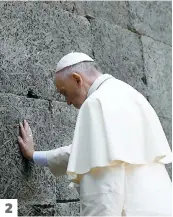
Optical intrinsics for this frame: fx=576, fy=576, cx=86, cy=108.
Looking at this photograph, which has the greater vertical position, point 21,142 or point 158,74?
point 158,74

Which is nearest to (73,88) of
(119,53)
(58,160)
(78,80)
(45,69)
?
(78,80)

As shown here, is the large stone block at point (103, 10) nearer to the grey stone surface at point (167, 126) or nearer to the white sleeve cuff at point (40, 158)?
the grey stone surface at point (167, 126)

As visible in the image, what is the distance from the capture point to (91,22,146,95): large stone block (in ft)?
14.0

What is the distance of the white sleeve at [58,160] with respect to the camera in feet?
10.6

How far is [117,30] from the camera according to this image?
14.8ft

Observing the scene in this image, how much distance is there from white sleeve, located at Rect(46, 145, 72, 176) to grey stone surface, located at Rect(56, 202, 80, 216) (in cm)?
45

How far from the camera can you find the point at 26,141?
3412 mm

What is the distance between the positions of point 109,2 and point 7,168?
5.94ft

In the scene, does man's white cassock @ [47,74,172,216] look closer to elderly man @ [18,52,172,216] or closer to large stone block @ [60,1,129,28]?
elderly man @ [18,52,172,216]

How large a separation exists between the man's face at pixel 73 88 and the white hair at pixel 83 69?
3cm

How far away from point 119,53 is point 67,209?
137cm

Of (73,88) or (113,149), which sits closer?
(113,149)

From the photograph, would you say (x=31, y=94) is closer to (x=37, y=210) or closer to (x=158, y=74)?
(x=37, y=210)

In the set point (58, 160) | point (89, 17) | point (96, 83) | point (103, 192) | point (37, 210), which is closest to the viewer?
point (103, 192)
